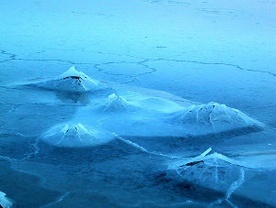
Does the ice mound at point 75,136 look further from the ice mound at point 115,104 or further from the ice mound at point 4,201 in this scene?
the ice mound at point 4,201

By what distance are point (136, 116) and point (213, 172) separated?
1.23 m

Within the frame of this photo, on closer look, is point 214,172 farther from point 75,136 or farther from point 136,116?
point 136,116

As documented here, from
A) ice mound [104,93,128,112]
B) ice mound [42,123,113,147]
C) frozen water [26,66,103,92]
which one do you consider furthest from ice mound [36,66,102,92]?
ice mound [42,123,113,147]

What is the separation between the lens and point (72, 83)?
466 centimetres

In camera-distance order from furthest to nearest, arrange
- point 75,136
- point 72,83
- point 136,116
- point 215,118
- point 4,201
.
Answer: point 72,83
point 136,116
point 215,118
point 75,136
point 4,201

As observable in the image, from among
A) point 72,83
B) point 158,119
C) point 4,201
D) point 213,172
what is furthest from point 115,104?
point 4,201

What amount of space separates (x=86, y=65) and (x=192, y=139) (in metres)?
2.48

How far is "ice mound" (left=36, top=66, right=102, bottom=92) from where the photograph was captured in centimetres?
461

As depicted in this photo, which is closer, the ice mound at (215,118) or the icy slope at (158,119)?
the icy slope at (158,119)

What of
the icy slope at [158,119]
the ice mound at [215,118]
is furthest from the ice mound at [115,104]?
the ice mound at [215,118]

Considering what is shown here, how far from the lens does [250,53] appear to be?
6402 millimetres

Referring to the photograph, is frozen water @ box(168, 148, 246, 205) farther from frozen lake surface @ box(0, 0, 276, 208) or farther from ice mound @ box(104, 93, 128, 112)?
ice mound @ box(104, 93, 128, 112)

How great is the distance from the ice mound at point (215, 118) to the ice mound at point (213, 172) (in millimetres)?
777

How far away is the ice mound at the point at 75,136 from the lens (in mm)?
3182
